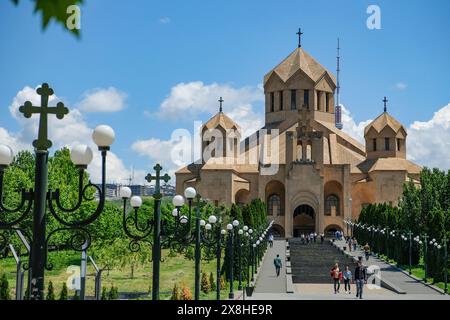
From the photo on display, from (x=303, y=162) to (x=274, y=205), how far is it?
17.0 ft

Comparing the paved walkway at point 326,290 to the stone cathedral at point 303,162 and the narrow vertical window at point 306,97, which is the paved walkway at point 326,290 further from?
the narrow vertical window at point 306,97

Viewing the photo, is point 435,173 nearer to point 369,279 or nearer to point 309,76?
point 369,279

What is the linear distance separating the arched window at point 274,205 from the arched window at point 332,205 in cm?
427

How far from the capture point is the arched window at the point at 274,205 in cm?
5759

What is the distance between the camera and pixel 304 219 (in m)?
59.2

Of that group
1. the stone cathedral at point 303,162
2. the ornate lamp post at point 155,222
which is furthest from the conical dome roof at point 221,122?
the ornate lamp post at point 155,222

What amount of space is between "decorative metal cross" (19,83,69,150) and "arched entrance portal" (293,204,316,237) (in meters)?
52.8

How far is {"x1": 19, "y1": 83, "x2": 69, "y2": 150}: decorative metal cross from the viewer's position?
259 inches

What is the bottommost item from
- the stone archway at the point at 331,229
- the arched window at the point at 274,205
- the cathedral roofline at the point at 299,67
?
the stone archway at the point at 331,229

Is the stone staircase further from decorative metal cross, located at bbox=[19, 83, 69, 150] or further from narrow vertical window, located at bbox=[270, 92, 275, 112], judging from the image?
decorative metal cross, located at bbox=[19, 83, 69, 150]

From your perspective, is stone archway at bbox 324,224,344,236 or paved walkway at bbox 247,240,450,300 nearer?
paved walkway at bbox 247,240,450,300

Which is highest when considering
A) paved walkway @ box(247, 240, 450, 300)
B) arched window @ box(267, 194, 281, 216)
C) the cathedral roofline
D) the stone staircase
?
the cathedral roofline

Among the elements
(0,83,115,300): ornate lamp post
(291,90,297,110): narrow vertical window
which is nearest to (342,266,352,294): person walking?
(0,83,115,300): ornate lamp post
